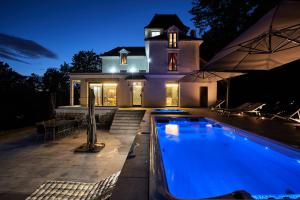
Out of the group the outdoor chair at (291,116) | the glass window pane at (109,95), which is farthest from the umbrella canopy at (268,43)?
the glass window pane at (109,95)

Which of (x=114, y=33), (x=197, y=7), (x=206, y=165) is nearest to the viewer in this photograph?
(x=206, y=165)

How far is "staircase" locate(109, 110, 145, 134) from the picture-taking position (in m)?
13.3

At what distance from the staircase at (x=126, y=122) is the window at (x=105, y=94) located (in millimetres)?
6801

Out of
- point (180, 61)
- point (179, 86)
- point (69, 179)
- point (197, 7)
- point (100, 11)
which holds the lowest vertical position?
point (69, 179)

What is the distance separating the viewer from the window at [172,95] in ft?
71.7

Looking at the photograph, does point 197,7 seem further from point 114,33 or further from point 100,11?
point 114,33

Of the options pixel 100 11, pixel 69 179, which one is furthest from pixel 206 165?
pixel 100 11

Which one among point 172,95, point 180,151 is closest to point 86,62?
point 172,95

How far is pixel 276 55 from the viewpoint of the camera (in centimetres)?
807

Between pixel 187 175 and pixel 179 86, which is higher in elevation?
pixel 179 86

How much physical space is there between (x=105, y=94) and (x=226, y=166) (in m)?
17.7

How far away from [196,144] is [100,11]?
137ft

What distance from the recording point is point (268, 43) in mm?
6562

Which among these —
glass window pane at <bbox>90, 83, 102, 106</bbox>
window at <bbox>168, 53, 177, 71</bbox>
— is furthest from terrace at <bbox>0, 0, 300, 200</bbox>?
window at <bbox>168, 53, 177, 71</bbox>
